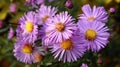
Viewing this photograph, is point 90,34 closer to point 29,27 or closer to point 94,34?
point 94,34

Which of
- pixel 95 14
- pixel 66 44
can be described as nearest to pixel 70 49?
pixel 66 44

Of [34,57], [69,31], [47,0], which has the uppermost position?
[47,0]

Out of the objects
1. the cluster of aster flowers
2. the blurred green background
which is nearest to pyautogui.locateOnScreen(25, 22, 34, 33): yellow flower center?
the cluster of aster flowers

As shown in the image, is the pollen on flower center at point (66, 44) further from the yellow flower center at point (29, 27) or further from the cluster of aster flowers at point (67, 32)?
the yellow flower center at point (29, 27)

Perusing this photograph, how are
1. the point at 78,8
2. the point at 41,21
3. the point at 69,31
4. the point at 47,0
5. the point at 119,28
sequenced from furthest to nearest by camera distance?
the point at 119,28, the point at 78,8, the point at 47,0, the point at 41,21, the point at 69,31

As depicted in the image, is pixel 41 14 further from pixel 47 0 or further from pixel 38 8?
pixel 47 0

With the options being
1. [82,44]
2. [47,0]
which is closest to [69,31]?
[82,44]

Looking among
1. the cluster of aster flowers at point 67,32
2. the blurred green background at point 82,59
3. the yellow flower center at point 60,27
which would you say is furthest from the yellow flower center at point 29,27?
the blurred green background at point 82,59

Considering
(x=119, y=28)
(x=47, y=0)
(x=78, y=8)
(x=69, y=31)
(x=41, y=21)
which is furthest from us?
(x=119, y=28)

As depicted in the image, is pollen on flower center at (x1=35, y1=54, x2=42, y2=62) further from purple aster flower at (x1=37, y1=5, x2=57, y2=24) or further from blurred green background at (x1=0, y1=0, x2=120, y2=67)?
purple aster flower at (x1=37, y1=5, x2=57, y2=24)
